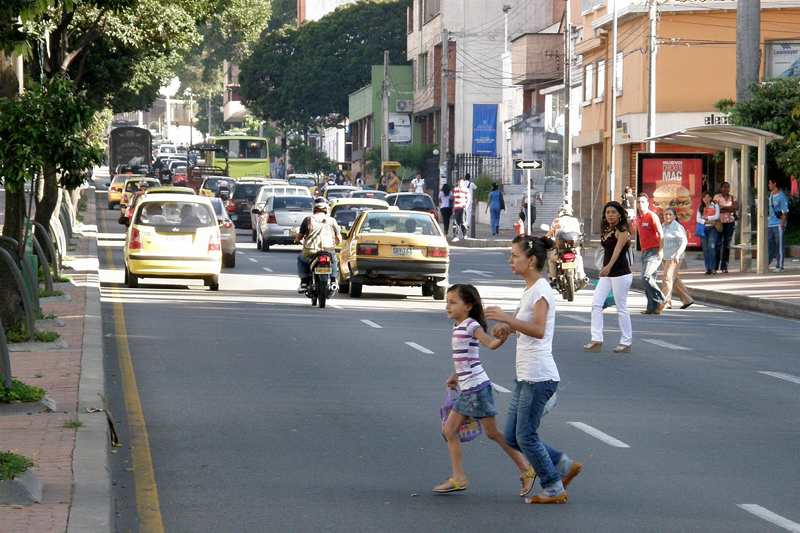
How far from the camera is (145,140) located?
9438cm

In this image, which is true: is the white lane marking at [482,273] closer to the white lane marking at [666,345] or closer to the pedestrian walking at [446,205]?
the white lane marking at [666,345]

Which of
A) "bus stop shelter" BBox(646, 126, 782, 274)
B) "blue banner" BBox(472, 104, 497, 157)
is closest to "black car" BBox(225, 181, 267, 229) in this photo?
"blue banner" BBox(472, 104, 497, 157)

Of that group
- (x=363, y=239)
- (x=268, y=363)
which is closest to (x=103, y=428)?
(x=268, y=363)

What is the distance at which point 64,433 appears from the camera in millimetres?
11305

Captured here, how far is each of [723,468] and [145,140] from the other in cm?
8532

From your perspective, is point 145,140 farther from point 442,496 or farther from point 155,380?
point 442,496

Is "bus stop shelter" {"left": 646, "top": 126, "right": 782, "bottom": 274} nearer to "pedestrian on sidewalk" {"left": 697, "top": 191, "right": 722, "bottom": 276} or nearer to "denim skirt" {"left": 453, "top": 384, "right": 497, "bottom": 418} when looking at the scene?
"pedestrian on sidewalk" {"left": 697, "top": 191, "right": 722, "bottom": 276}

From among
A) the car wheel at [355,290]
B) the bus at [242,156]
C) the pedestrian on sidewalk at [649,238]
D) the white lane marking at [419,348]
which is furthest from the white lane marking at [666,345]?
the bus at [242,156]

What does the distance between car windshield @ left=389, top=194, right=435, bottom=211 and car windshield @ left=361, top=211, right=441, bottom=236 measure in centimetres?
1870

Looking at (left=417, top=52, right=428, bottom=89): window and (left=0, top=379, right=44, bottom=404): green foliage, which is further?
(left=417, top=52, right=428, bottom=89): window

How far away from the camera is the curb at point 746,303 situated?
2575 cm

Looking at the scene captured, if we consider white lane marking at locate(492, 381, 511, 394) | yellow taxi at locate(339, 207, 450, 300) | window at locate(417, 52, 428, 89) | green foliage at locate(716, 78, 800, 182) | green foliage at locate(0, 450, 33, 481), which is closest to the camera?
green foliage at locate(0, 450, 33, 481)

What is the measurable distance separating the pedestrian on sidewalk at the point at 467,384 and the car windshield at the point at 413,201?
37.3 meters

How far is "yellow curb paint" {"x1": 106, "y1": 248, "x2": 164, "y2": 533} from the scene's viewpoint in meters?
9.28
